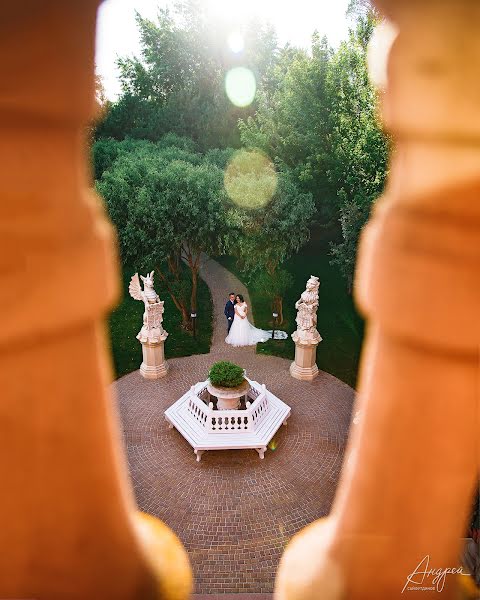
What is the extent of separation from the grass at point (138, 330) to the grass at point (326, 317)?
2.17 metres

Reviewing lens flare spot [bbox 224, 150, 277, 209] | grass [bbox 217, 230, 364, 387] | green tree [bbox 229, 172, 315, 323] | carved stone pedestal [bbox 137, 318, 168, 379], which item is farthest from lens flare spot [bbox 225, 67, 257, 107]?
carved stone pedestal [bbox 137, 318, 168, 379]

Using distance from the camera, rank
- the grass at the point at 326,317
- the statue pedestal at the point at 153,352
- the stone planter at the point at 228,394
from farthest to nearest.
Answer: the grass at the point at 326,317, the statue pedestal at the point at 153,352, the stone planter at the point at 228,394

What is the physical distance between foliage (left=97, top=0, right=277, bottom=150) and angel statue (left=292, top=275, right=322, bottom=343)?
696 inches

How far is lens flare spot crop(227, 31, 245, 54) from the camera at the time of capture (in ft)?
102

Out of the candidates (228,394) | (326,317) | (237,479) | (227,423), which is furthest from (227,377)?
(326,317)

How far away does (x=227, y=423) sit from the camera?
10.7 m

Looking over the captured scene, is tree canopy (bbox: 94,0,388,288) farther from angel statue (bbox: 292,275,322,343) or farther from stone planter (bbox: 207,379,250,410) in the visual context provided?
stone planter (bbox: 207,379,250,410)

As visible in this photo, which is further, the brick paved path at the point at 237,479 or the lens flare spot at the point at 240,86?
the lens flare spot at the point at 240,86

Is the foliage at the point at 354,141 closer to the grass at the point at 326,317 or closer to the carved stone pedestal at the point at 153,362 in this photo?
the grass at the point at 326,317

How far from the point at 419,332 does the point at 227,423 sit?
32.5 ft

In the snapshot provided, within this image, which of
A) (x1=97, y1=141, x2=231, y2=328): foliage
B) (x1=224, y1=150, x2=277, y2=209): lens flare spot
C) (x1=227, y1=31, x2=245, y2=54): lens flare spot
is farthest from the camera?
(x1=227, y1=31, x2=245, y2=54): lens flare spot

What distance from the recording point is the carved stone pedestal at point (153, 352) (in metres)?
13.2

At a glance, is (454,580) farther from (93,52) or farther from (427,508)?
(93,52)

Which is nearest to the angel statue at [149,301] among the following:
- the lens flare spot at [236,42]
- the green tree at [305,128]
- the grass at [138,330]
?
the grass at [138,330]
